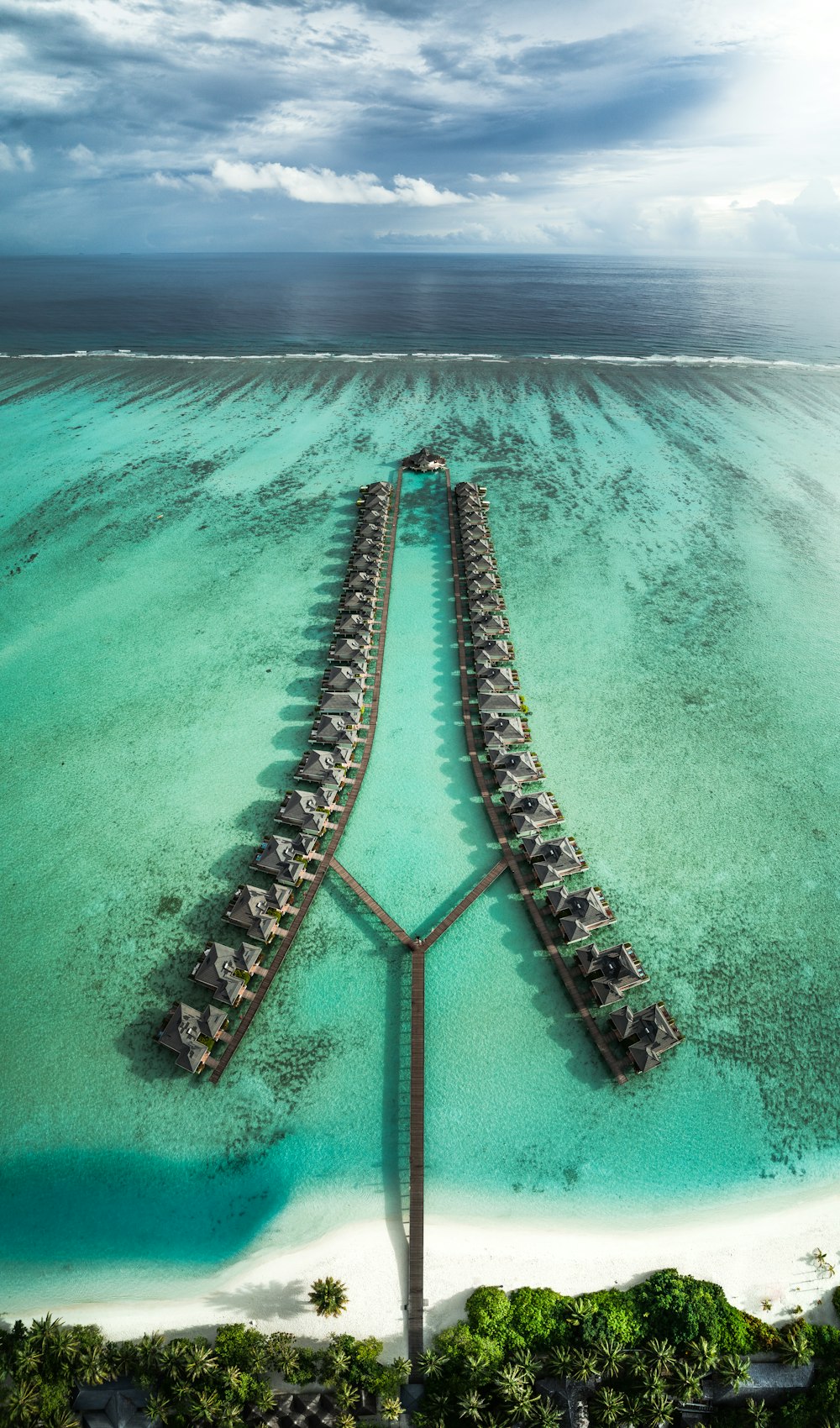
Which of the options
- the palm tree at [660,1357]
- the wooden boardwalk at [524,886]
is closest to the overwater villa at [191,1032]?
the wooden boardwalk at [524,886]

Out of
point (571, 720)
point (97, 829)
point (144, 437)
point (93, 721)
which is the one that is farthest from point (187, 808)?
point (144, 437)

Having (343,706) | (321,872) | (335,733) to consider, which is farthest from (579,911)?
(343,706)

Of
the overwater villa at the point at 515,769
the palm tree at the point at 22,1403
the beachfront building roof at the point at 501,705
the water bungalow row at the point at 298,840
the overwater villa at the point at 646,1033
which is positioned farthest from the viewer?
the beachfront building roof at the point at 501,705

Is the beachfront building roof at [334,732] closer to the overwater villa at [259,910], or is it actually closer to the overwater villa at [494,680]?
the overwater villa at [494,680]

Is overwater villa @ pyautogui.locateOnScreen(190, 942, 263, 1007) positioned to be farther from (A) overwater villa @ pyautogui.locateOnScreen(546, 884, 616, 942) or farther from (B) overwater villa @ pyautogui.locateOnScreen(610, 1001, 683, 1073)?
(B) overwater villa @ pyautogui.locateOnScreen(610, 1001, 683, 1073)

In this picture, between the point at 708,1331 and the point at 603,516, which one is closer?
the point at 708,1331

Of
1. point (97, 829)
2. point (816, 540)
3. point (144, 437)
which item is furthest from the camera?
point (144, 437)

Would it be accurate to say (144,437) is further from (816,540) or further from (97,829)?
(816,540)
